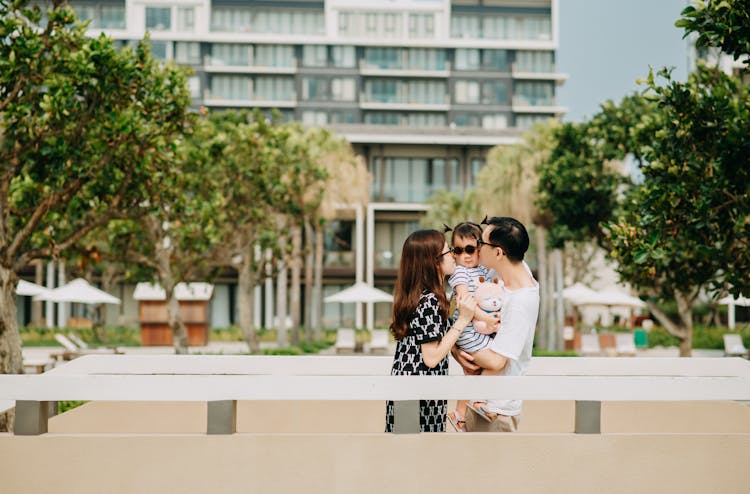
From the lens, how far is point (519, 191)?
85.9 feet

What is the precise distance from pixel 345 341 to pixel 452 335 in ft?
87.3

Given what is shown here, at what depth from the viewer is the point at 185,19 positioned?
6594cm

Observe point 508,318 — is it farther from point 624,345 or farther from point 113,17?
point 113,17

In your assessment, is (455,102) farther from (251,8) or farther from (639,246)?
(639,246)

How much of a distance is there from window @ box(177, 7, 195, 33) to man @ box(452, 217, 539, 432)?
6498 cm

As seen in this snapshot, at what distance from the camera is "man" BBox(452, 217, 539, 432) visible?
4.55 meters

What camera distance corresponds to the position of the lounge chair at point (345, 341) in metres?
30.2

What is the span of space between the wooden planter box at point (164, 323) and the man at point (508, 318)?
32.3 metres

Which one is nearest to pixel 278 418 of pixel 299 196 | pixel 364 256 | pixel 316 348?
pixel 299 196

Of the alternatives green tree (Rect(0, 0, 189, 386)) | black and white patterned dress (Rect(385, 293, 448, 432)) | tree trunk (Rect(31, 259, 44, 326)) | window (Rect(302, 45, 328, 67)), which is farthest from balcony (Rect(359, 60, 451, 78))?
black and white patterned dress (Rect(385, 293, 448, 432))

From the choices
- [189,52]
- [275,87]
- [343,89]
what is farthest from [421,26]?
[189,52]

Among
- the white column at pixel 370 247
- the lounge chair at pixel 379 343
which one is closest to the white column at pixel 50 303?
the white column at pixel 370 247

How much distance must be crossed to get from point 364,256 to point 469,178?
8583mm

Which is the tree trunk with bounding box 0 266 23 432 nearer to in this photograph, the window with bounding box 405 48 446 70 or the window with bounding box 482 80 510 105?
the window with bounding box 405 48 446 70
